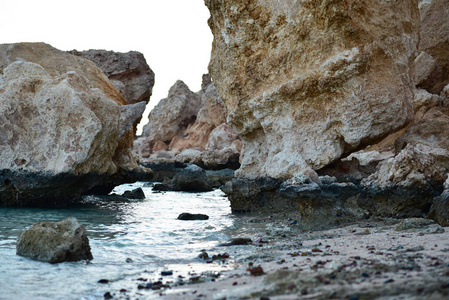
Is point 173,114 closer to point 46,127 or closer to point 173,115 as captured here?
point 173,115

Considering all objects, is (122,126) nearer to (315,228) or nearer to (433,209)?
(315,228)

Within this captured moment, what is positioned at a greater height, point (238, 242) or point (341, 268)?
point (341, 268)

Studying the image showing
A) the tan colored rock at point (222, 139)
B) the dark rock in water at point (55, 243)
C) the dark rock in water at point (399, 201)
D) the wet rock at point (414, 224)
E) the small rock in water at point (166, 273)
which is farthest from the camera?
the tan colored rock at point (222, 139)

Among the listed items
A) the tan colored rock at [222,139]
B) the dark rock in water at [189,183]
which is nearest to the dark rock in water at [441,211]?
the dark rock in water at [189,183]

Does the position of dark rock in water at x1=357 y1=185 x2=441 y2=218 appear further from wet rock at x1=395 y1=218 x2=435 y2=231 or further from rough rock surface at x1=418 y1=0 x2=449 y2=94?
rough rock surface at x1=418 y1=0 x2=449 y2=94

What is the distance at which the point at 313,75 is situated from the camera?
469 inches

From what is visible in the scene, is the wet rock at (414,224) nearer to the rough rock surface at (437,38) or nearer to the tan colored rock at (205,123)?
the rough rock surface at (437,38)

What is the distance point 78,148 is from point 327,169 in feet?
23.3

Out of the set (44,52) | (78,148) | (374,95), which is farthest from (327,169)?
(44,52)

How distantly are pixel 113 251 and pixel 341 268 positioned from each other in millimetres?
4341

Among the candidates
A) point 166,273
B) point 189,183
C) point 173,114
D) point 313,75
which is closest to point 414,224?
point 166,273

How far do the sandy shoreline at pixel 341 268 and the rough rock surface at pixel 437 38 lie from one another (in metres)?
23.3

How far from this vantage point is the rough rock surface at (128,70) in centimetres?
3525

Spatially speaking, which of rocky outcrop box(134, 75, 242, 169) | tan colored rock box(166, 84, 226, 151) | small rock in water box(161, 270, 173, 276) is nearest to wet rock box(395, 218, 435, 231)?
small rock in water box(161, 270, 173, 276)
